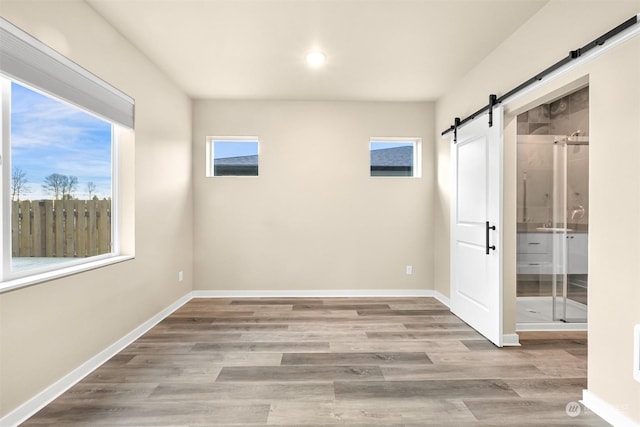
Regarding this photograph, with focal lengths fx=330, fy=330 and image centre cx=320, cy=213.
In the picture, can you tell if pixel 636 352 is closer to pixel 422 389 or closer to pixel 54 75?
pixel 422 389

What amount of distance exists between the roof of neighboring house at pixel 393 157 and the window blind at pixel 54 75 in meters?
3.06

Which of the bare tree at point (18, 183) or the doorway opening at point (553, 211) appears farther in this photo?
the doorway opening at point (553, 211)

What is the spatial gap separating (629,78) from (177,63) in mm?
3536

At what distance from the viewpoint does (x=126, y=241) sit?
2951 millimetres

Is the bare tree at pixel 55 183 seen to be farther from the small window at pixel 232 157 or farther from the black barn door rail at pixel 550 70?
the black barn door rail at pixel 550 70

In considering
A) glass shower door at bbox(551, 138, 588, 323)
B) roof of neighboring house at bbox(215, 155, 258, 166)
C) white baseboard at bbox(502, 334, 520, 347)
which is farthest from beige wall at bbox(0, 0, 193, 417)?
glass shower door at bbox(551, 138, 588, 323)

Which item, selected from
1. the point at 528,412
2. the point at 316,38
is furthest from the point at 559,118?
the point at 528,412

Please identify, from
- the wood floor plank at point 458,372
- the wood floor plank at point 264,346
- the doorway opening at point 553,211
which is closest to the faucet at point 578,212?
the doorway opening at point 553,211

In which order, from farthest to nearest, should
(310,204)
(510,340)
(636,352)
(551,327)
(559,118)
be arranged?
(310,204)
(559,118)
(551,327)
(510,340)
(636,352)

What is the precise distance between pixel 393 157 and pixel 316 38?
88.8 inches

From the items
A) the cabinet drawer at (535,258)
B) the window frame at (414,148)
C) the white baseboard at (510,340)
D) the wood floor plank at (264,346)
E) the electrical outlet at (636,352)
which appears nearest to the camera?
the electrical outlet at (636,352)

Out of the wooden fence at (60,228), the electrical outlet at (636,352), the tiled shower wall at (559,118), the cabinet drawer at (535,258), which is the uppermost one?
the tiled shower wall at (559,118)

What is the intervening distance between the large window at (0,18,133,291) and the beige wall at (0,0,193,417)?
0.13 metres

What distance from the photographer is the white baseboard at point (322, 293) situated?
4492mm
